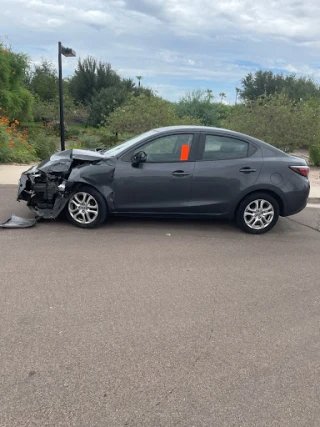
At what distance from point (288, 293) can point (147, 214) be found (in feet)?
9.12

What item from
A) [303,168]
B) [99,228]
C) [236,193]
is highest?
[303,168]

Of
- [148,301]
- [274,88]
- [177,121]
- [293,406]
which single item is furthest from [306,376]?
[274,88]

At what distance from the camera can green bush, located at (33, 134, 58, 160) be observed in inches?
609

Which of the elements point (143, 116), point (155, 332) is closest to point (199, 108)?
point (143, 116)

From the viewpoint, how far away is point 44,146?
51.6 feet

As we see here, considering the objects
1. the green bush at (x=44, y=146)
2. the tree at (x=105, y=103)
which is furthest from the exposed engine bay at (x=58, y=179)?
the tree at (x=105, y=103)

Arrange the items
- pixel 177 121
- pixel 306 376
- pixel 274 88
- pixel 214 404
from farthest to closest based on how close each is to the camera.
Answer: pixel 274 88, pixel 177 121, pixel 306 376, pixel 214 404

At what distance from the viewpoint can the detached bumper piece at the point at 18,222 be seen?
646 centimetres

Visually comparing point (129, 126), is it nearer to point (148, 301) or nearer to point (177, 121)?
point (177, 121)

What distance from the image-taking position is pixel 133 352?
337 centimetres

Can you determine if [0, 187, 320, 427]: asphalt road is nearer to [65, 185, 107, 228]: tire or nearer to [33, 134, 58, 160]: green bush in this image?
[65, 185, 107, 228]: tire

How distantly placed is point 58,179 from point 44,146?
9.75 m

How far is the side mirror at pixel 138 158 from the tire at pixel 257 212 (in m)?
1.75

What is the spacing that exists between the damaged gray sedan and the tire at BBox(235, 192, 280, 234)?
0.02 meters
